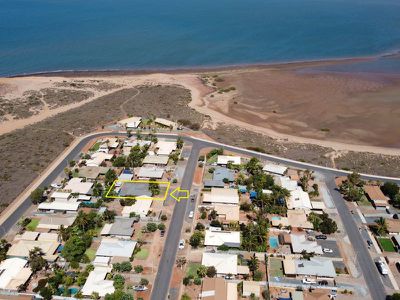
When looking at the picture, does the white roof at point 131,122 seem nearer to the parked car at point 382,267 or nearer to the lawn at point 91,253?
the lawn at point 91,253

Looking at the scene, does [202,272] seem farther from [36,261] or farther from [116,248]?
[36,261]

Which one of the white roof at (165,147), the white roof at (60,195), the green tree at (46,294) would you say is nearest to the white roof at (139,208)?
the white roof at (60,195)

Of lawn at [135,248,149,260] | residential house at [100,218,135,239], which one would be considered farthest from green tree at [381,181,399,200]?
residential house at [100,218,135,239]

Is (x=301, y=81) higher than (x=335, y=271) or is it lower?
higher

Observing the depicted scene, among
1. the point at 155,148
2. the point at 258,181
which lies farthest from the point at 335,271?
the point at 155,148

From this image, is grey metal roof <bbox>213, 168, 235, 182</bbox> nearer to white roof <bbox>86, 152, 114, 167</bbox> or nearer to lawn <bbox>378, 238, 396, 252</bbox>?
white roof <bbox>86, 152, 114, 167</bbox>

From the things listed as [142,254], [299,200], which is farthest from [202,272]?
[299,200]

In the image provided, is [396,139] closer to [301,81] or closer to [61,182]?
[301,81]

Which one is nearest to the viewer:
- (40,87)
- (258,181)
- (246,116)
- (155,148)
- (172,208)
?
(172,208)
